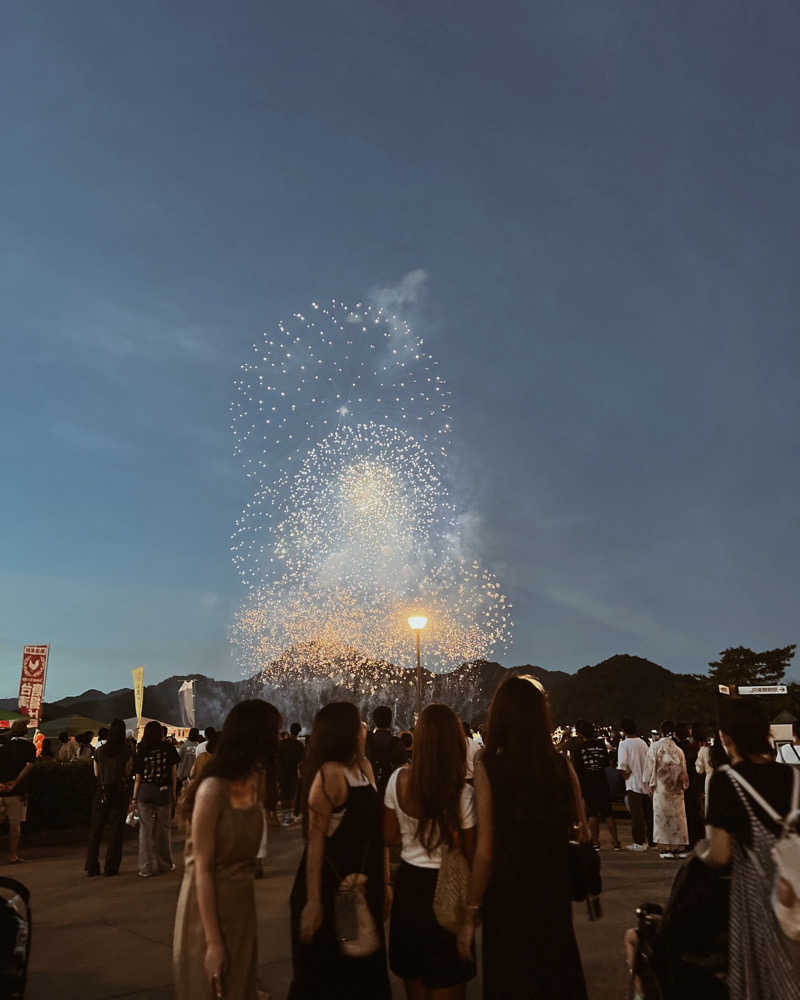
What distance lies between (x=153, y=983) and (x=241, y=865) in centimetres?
313

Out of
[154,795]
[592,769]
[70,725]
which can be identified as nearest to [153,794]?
[154,795]

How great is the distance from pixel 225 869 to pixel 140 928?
5.01 meters

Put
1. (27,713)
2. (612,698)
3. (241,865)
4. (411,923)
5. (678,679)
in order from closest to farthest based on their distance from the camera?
(241,865) → (411,923) → (27,713) → (678,679) → (612,698)

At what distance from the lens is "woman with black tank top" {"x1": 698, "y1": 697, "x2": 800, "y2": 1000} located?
2547 millimetres

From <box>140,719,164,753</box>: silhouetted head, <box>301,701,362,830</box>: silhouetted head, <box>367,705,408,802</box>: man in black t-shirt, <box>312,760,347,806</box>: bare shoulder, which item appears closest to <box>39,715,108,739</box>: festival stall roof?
<box>140,719,164,753</box>: silhouetted head

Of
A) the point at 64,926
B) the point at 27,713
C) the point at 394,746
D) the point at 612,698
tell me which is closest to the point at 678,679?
the point at 612,698

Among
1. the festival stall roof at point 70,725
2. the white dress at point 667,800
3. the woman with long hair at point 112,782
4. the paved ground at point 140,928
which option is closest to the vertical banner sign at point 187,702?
the festival stall roof at point 70,725

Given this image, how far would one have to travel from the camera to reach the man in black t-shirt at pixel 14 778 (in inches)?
444

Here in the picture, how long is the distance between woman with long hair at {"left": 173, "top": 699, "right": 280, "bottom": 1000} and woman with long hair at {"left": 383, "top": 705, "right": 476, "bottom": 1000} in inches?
26.2

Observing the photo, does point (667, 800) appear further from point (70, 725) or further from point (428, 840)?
point (70, 725)

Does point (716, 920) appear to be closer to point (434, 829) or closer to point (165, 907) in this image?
point (434, 829)

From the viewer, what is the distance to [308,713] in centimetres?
11338

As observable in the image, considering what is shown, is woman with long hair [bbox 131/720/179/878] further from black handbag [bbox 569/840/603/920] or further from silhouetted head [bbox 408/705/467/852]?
black handbag [bbox 569/840/603/920]

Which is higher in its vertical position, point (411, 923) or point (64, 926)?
point (411, 923)
